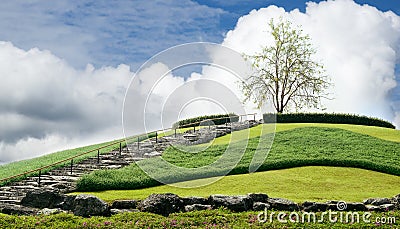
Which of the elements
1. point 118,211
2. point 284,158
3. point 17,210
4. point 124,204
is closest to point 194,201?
point 124,204

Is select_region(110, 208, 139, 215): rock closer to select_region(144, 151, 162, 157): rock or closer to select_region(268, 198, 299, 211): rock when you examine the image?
select_region(268, 198, 299, 211): rock

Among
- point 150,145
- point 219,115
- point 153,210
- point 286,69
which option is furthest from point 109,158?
point 286,69

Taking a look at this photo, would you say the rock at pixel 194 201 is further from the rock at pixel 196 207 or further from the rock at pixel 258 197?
the rock at pixel 258 197

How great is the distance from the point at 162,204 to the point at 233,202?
6.47 feet

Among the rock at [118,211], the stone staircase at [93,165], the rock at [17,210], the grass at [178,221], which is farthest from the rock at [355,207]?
the stone staircase at [93,165]

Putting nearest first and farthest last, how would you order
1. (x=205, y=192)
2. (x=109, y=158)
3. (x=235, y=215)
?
(x=235, y=215) < (x=205, y=192) < (x=109, y=158)

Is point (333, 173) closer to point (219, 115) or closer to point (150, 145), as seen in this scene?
point (150, 145)

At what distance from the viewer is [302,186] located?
17844 mm

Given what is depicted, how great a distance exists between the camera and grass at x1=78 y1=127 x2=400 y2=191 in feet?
60.6

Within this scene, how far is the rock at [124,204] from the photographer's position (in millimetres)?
13789

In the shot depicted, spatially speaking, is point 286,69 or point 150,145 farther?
point 286,69

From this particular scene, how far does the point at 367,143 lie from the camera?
25.2 meters

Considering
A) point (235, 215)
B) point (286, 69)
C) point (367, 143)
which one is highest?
point (286, 69)

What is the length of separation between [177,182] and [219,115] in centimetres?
1848
